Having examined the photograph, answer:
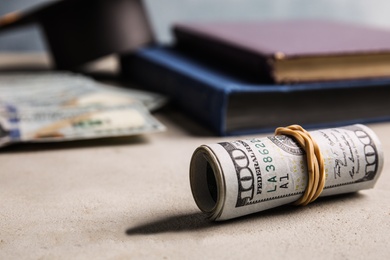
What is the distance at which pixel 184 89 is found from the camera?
1.25m

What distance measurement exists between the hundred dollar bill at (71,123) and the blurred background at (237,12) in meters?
1.01

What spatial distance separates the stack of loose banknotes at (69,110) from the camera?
3.42ft

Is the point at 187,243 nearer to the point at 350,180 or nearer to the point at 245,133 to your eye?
the point at 350,180

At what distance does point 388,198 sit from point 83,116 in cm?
61

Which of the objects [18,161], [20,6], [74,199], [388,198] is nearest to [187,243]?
[74,199]

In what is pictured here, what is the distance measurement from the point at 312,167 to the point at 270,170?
6 centimetres

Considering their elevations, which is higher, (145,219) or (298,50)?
(298,50)

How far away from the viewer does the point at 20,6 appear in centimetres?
201

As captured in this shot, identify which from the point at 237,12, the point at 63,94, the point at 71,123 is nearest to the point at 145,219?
the point at 71,123

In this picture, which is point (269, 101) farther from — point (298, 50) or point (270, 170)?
point (270, 170)

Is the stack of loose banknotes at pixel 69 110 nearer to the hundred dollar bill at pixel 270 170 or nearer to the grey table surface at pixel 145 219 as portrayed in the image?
the grey table surface at pixel 145 219

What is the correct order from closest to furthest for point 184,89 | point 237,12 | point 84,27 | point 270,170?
point 270,170 < point 184,89 < point 84,27 < point 237,12

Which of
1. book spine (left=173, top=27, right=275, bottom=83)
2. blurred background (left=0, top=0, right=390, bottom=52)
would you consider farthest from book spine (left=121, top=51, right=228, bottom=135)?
→ blurred background (left=0, top=0, right=390, bottom=52)

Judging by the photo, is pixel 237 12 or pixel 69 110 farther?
pixel 237 12
